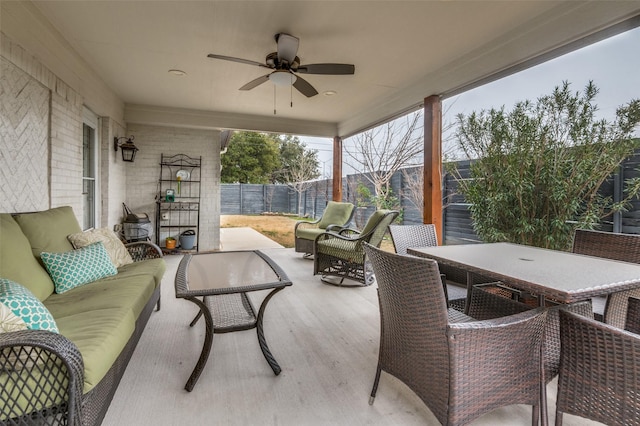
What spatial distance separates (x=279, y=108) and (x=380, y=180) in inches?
89.1

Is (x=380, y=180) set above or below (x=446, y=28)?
below

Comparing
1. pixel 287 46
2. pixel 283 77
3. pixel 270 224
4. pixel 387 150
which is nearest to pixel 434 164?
pixel 283 77

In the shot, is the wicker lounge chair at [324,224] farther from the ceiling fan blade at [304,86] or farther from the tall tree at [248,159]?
the tall tree at [248,159]

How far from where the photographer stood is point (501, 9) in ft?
8.25

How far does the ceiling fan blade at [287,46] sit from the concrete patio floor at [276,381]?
2.34m

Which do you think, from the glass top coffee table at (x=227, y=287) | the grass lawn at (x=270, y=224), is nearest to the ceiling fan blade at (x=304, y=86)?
the glass top coffee table at (x=227, y=287)

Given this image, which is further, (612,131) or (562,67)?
(562,67)

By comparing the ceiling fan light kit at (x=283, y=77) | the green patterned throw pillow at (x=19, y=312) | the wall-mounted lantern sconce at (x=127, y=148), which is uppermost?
the ceiling fan light kit at (x=283, y=77)

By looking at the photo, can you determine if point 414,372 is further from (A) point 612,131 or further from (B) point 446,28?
(B) point 446,28

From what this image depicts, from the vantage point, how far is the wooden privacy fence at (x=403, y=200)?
239cm

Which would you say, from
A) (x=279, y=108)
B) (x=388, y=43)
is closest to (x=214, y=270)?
(x=388, y=43)

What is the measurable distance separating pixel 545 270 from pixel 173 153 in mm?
5871

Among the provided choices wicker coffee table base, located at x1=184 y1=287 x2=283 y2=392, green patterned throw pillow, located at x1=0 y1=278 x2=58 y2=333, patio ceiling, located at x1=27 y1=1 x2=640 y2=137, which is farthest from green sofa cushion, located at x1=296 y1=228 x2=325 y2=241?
green patterned throw pillow, located at x1=0 y1=278 x2=58 y2=333

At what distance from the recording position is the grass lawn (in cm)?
795
